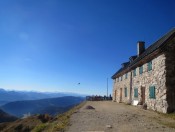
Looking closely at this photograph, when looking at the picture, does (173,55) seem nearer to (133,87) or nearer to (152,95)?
(152,95)

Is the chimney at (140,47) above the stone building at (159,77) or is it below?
above

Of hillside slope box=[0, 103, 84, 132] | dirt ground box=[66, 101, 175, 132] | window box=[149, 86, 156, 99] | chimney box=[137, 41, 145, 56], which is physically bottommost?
hillside slope box=[0, 103, 84, 132]

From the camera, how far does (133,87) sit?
25.9 meters

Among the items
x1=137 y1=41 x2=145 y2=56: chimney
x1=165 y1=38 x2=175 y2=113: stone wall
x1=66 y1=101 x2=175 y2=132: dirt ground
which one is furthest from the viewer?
x1=137 y1=41 x2=145 y2=56: chimney

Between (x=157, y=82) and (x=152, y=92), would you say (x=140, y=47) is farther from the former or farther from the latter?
(x=157, y=82)

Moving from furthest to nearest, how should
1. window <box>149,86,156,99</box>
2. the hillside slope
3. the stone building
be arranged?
window <box>149,86,156,99</box>, the stone building, the hillside slope

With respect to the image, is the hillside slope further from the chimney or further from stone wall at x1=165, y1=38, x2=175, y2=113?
the chimney

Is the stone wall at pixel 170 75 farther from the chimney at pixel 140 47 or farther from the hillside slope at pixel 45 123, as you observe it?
the chimney at pixel 140 47

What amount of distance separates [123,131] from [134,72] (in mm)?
17777

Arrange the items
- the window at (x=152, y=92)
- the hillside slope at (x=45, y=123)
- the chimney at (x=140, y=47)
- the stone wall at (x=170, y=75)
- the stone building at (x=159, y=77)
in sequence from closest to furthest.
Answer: the hillside slope at (x=45, y=123) → the stone wall at (x=170, y=75) → the stone building at (x=159, y=77) → the window at (x=152, y=92) → the chimney at (x=140, y=47)

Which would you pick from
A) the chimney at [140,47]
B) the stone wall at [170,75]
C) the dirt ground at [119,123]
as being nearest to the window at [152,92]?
the stone wall at [170,75]

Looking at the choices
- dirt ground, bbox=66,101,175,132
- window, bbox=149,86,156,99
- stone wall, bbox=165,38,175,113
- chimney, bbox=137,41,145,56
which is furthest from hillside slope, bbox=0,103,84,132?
chimney, bbox=137,41,145,56

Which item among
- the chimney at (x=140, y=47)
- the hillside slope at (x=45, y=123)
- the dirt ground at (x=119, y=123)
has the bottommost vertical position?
the hillside slope at (x=45, y=123)

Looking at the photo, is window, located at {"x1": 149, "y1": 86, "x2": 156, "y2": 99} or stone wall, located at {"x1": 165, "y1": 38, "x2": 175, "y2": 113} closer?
stone wall, located at {"x1": 165, "y1": 38, "x2": 175, "y2": 113}
